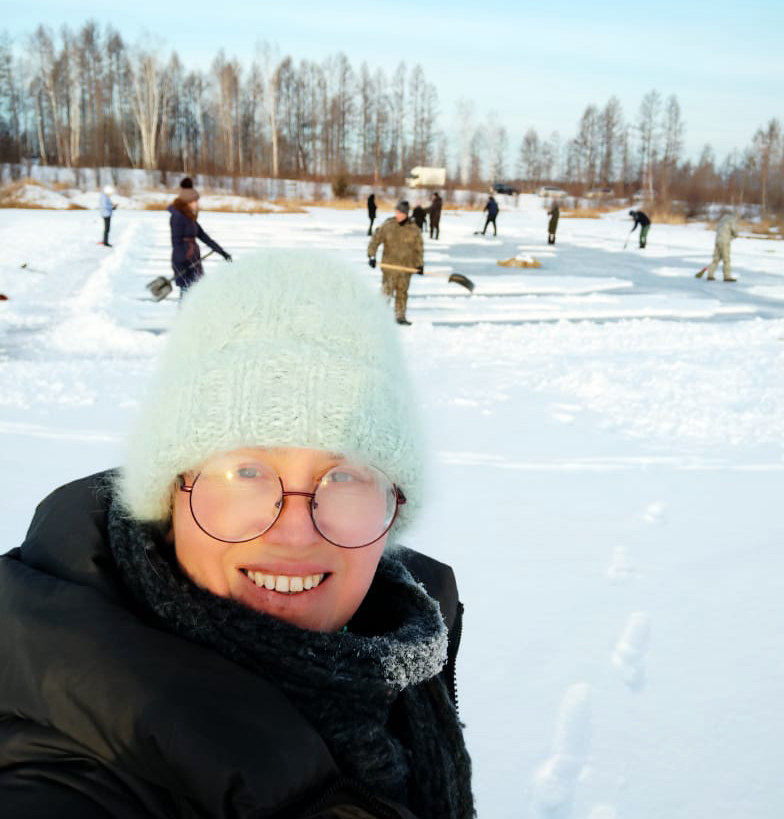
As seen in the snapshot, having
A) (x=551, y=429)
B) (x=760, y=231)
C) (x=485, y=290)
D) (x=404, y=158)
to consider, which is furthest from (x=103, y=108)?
(x=551, y=429)

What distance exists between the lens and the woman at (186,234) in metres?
8.54

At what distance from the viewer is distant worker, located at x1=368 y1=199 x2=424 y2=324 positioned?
30.7 feet

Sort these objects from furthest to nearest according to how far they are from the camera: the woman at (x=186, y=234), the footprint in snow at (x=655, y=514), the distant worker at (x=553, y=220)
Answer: the distant worker at (x=553, y=220)
the woman at (x=186, y=234)
the footprint in snow at (x=655, y=514)

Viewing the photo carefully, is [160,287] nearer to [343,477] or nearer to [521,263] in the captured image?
[343,477]

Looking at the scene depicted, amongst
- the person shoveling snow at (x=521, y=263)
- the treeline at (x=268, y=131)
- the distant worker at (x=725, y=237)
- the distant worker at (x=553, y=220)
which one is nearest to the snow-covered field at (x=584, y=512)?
the distant worker at (x=725, y=237)

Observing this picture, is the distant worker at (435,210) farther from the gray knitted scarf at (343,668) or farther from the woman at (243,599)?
the gray knitted scarf at (343,668)

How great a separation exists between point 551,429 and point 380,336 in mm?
4242

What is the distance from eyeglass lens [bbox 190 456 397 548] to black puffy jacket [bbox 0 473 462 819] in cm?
19

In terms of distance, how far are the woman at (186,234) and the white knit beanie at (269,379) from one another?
7.56 m

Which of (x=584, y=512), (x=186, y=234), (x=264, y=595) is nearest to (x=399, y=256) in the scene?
(x=186, y=234)

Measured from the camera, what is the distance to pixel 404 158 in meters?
66.8

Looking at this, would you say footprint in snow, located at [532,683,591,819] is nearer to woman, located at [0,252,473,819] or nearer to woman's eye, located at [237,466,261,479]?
woman, located at [0,252,473,819]

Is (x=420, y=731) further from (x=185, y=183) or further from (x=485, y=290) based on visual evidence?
(x=485, y=290)

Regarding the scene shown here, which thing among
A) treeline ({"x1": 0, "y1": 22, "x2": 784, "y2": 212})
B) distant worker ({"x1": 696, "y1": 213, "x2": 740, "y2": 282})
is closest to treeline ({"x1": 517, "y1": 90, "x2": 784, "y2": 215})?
treeline ({"x1": 0, "y1": 22, "x2": 784, "y2": 212})
